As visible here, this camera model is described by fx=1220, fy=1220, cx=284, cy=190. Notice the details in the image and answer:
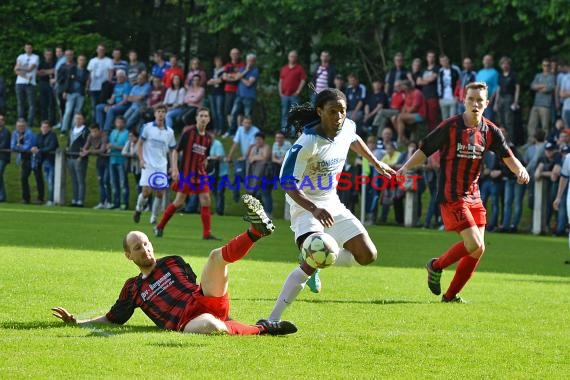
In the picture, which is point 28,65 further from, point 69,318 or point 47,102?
point 69,318

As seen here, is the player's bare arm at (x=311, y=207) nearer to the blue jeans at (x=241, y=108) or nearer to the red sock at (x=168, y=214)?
the red sock at (x=168, y=214)

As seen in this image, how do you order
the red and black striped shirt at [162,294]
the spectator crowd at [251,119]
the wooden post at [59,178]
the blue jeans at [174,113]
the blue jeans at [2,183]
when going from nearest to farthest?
1. the red and black striped shirt at [162,294]
2. the spectator crowd at [251,119]
3. the blue jeans at [174,113]
4. the wooden post at [59,178]
5. the blue jeans at [2,183]

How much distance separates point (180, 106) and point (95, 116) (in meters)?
3.03

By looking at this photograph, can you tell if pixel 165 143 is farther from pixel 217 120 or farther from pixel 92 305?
pixel 92 305

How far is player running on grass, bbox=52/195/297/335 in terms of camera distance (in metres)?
8.59

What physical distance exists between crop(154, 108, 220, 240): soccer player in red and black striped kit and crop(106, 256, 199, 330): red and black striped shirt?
10428mm

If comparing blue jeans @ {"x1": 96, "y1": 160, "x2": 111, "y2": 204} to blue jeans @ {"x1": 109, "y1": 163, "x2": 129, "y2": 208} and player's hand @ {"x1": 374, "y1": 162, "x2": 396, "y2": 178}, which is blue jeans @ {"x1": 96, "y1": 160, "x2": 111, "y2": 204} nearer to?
blue jeans @ {"x1": 109, "y1": 163, "x2": 129, "y2": 208}

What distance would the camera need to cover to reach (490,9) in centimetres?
3172

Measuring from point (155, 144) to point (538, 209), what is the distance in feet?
28.7

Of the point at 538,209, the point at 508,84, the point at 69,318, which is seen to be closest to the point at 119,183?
the point at 508,84

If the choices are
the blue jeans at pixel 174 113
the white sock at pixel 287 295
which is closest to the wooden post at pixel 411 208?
the blue jeans at pixel 174 113

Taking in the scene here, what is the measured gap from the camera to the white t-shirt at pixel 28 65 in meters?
33.1

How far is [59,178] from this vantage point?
31.3 metres

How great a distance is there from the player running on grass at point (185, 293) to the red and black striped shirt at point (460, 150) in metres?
3.57
